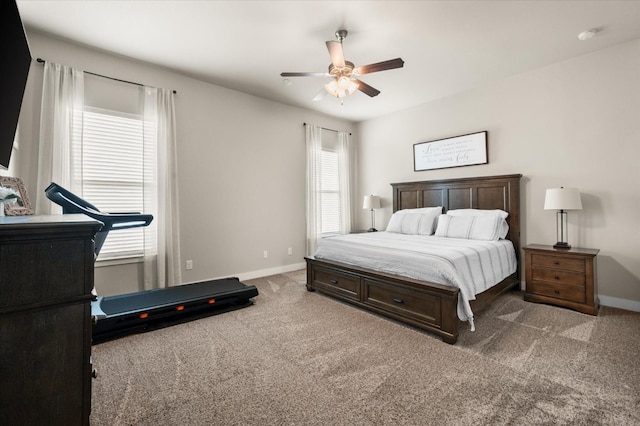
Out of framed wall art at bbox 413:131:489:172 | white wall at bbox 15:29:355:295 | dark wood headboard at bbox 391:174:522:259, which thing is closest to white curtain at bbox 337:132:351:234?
white wall at bbox 15:29:355:295

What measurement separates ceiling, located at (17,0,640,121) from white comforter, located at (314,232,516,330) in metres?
2.26

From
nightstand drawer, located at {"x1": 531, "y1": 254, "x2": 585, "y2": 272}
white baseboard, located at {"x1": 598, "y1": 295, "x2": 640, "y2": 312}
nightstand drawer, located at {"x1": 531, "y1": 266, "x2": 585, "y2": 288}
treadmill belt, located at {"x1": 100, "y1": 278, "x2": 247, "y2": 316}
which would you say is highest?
nightstand drawer, located at {"x1": 531, "y1": 254, "x2": 585, "y2": 272}

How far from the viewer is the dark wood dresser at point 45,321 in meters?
0.83

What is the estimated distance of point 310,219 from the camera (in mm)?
5211

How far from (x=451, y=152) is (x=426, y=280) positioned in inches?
110

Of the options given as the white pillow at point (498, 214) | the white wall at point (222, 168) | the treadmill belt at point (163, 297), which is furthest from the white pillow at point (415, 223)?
the treadmill belt at point (163, 297)

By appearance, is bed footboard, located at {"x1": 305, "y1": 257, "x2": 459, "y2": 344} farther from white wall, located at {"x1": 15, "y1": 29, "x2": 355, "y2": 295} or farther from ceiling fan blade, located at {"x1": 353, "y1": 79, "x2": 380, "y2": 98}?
ceiling fan blade, located at {"x1": 353, "y1": 79, "x2": 380, "y2": 98}

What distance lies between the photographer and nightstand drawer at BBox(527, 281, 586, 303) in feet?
9.94

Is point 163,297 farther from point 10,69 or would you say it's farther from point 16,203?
point 10,69

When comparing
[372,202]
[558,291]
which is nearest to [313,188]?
[372,202]

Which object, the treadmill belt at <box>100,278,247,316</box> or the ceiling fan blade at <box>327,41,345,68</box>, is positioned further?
the treadmill belt at <box>100,278,247,316</box>

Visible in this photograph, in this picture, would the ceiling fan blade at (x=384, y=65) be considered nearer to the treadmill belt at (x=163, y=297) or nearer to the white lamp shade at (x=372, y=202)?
the treadmill belt at (x=163, y=297)

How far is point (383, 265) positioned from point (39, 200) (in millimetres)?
3617

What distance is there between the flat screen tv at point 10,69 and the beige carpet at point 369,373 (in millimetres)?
1608
